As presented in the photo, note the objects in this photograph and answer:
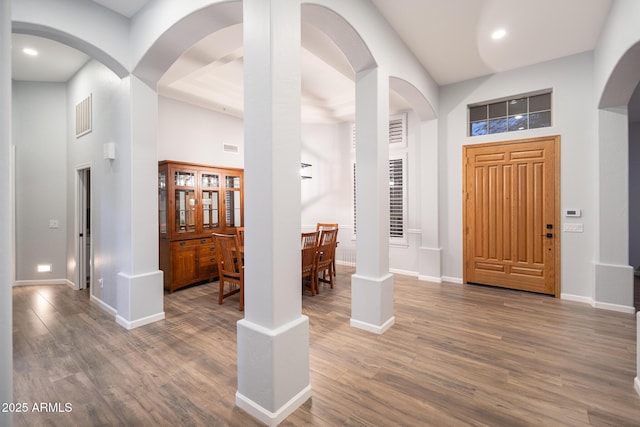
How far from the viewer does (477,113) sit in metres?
4.89

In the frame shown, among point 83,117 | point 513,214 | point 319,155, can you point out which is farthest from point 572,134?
point 83,117

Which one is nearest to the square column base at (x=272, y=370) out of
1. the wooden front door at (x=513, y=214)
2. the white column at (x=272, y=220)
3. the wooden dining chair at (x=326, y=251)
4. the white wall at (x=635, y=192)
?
the white column at (x=272, y=220)

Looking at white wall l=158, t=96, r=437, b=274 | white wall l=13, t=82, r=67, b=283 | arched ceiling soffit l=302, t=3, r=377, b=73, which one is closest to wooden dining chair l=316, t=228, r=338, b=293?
white wall l=158, t=96, r=437, b=274

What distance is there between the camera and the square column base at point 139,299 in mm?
3217

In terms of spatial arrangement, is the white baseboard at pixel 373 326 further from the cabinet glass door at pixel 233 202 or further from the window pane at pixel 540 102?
the window pane at pixel 540 102

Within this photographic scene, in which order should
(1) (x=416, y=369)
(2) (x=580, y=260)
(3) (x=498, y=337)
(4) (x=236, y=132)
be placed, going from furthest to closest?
1. (4) (x=236, y=132)
2. (2) (x=580, y=260)
3. (3) (x=498, y=337)
4. (1) (x=416, y=369)

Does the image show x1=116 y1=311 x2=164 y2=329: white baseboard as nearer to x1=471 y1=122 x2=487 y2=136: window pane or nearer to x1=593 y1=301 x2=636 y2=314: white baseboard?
x1=471 y1=122 x2=487 y2=136: window pane

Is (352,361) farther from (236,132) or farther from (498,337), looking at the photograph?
(236,132)

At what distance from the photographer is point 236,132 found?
6230 mm

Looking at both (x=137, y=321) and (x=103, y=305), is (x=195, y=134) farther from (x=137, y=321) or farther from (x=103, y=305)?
(x=137, y=321)

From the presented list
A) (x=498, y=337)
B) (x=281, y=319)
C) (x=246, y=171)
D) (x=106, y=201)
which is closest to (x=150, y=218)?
(x=106, y=201)

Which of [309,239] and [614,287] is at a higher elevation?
[309,239]

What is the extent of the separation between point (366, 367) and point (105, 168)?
3.77m

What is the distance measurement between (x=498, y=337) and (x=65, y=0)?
17.3 feet
